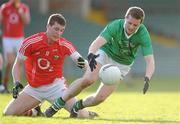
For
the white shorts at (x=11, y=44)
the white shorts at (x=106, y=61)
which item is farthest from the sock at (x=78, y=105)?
the white shorts at (x=11, y=44)

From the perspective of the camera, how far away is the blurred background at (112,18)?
31125 mm

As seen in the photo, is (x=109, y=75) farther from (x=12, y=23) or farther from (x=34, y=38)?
(x=12, y=23)

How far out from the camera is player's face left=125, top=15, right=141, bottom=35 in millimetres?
11039

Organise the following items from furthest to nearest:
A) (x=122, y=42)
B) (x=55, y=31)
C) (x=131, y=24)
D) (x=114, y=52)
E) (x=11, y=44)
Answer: (x=11, y=44) < (x=114, y=52) < (x=122, y=42) < (x=131, y=24) < (x=55, y=31)

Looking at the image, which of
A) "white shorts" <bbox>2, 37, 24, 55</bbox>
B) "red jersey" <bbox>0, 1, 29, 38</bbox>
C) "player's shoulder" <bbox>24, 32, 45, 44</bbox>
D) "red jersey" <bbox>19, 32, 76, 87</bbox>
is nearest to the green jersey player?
"red jersey" <bbox>19, 32, 76, 87</bbox>

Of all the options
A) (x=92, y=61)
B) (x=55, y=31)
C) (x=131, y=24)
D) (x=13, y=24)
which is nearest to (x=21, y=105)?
(x=55, y=31)

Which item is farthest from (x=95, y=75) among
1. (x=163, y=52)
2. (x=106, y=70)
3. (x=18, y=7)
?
(x=163, y=52)

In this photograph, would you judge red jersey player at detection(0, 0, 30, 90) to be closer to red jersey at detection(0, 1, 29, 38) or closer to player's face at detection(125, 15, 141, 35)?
red jersey at detection(0, 1, 29, 38)

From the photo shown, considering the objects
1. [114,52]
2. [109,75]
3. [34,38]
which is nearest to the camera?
[109,75]

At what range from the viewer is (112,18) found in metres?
34.0

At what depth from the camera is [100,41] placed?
11.3 meters

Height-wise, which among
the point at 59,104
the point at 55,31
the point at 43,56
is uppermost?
the point at 55,31

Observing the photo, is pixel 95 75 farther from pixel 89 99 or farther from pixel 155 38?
pixel 155 38

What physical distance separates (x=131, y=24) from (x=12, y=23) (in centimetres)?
787
